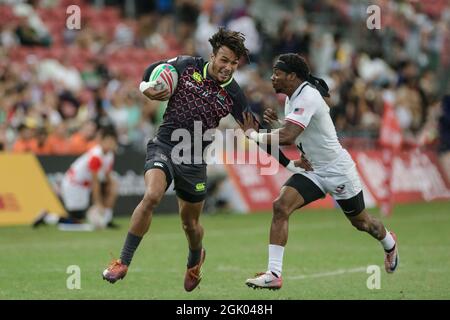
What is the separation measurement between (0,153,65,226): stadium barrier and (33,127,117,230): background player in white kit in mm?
350

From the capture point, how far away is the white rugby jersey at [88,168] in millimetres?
18922

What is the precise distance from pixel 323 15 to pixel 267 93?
6.12 m

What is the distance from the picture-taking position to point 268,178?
22.8 metres

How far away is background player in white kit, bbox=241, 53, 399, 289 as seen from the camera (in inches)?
428

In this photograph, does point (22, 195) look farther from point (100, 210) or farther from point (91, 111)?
point (91, 111)

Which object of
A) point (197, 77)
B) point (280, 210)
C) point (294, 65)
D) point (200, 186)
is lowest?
point (280, 210)

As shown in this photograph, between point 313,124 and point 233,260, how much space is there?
3.65 meters

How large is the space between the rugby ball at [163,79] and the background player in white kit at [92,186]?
805 centimetres

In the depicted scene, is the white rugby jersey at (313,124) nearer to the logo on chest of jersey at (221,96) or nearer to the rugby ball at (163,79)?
the logo on chest of jersey at (221,96)

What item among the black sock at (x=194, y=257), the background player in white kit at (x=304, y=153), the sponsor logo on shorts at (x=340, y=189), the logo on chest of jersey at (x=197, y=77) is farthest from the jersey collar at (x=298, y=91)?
the black sock at (x=194, y=257)

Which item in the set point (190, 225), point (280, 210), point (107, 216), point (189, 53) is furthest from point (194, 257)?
point (189, 53)

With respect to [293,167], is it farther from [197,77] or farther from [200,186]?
[197,77]

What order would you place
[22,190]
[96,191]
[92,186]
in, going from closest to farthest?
[96,191]
[92,186]
[22,190]

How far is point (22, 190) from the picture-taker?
19359 millimetres
